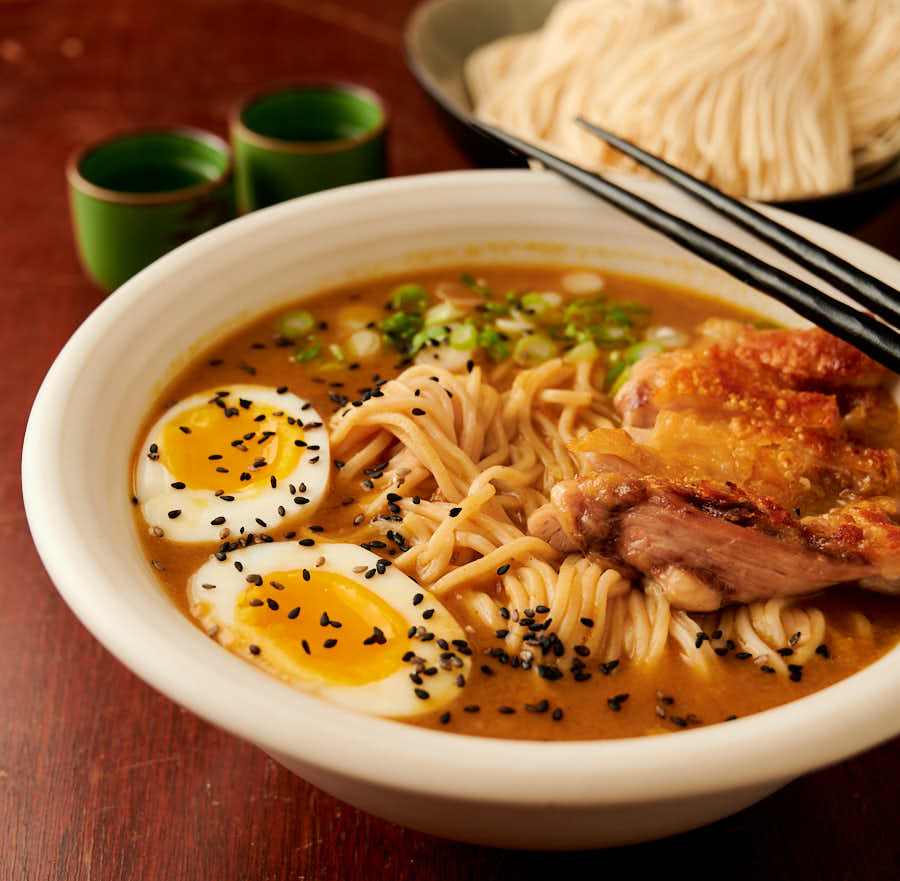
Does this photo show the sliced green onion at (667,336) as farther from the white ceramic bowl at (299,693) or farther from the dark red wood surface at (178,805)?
the dark red wood surface at (178,805)

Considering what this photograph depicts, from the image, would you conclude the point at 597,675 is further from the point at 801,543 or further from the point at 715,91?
the point at 715,91

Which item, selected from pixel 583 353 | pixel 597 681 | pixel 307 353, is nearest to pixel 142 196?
pixel 307 353

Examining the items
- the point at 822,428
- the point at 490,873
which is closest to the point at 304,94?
the point at 822,428

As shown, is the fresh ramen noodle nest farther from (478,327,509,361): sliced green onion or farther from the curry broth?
the curry broth

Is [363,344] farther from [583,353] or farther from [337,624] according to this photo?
[337,624]

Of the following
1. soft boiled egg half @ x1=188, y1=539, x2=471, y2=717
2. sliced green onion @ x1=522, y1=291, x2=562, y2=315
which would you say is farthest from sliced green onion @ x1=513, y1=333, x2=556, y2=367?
soft boiled egg half @ x1=188, y1=539, x2=471, y2=717

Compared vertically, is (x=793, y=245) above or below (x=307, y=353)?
above
